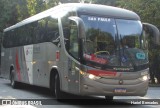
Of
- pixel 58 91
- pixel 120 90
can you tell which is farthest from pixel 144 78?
pixel 58 91

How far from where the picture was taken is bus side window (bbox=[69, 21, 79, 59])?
1278cm

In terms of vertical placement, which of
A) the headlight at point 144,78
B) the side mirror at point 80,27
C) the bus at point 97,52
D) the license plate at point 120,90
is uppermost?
the side mirror at point 80,27

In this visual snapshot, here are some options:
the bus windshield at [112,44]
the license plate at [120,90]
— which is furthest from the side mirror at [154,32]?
the license plate at [120,90]

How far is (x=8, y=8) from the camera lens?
43.7 m

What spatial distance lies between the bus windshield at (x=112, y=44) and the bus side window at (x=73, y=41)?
39 centimetres

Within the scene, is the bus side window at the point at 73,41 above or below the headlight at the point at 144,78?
above

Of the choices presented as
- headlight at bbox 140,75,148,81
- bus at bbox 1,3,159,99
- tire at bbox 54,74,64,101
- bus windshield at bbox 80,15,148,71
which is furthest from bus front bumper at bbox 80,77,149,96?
tire at bbox 54,74,64,101

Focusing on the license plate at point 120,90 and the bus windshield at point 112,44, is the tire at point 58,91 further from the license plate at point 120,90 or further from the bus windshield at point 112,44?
the license plate at point 120,90

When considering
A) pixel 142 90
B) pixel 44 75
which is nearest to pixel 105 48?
pixel 142 90

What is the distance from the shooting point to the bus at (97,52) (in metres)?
12.3

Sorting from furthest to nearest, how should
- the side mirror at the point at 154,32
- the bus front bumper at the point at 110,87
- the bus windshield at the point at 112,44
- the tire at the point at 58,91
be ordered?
the tire at the point at 58,91, the side mirror at the point at 154,32, the bus windshield at the point at 112,44, the bus front bumper at the point at 110,87

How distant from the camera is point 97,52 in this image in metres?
12.4

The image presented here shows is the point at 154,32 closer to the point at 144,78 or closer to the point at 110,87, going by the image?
the point at 144,78

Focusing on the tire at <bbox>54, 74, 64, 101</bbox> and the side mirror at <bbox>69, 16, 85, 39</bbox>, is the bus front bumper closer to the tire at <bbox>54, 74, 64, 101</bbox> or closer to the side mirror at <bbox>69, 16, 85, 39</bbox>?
the side mirror at <bbox>69, 16, 85, 39</bbox>
